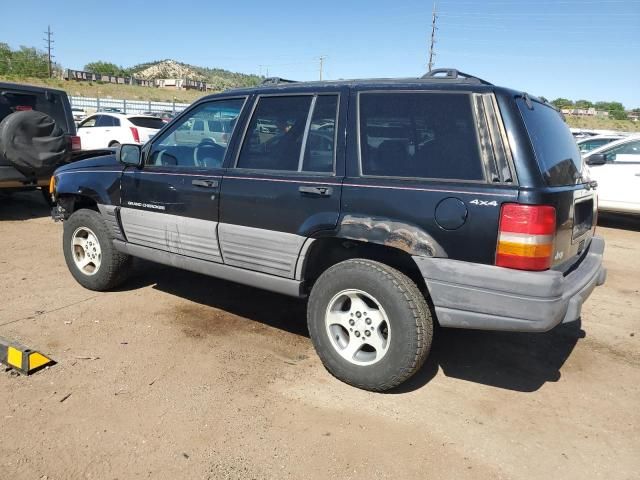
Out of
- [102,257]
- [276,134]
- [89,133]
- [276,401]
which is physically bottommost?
[276,401]

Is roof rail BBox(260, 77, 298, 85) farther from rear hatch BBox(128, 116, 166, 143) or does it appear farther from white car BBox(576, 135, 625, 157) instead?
rear hatch BBox(128, 116, 166, 143)

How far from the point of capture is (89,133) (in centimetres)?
1570

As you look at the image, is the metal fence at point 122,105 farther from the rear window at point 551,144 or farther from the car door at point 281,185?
the rear window at point 551,144

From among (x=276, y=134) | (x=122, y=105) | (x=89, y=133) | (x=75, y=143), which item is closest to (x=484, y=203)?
(x=276, y=134)

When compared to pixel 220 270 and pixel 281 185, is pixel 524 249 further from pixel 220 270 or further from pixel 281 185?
pixel 220 270

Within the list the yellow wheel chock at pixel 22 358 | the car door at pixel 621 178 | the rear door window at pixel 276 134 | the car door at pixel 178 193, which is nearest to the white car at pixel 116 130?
the car door at pixel 178 193

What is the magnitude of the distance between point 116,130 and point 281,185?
43.9 ft

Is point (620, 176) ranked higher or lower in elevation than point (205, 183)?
higher

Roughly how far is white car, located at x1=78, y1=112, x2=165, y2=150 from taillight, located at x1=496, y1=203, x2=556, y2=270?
13.7 m

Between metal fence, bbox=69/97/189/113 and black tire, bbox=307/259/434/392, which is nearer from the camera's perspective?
black tire, bbox=307/259/434/392

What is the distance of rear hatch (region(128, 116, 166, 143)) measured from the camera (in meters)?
15.2

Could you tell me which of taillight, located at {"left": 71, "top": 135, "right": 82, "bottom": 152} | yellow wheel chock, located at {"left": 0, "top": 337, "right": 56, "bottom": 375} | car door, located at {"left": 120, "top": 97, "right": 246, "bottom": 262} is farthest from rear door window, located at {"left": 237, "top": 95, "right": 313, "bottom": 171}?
taillight, located at {"left": 71, "top": 135, "right": 82, "bottom": 152}

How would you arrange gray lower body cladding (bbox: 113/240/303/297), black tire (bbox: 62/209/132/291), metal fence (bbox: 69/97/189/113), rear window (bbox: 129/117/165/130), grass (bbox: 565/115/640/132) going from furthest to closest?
grass (bbox: 565/115/640/132)
metal fence (bbox: 69/97/189/113)
rear window (bbox: 129/117/165/130)
black tire (bbox: 62/209/132/291)
gray lower body cladding (bbox: 113/240/303/297)

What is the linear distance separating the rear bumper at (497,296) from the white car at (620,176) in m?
7.02
